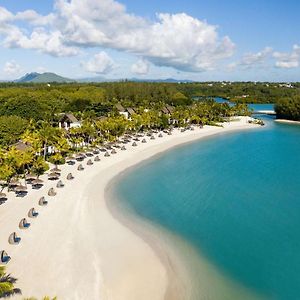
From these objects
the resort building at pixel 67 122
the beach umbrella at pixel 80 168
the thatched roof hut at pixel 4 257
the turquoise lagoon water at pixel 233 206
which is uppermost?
the resort building at pixel 67 122

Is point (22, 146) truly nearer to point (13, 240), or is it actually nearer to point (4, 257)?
point (13, 240)

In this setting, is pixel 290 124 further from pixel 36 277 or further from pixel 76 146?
pixel 36 277

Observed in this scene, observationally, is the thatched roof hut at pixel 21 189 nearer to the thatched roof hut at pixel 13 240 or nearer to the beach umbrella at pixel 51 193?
the beach umbrella at pixel 51 193

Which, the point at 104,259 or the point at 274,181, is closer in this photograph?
the point at 104,259

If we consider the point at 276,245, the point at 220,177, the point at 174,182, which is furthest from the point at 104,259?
the point at 220,177

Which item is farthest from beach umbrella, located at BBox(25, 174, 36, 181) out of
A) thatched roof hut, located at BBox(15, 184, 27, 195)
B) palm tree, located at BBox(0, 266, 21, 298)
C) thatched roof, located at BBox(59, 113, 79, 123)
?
thatched roof, located at BBox(59, 113, 79, 123)

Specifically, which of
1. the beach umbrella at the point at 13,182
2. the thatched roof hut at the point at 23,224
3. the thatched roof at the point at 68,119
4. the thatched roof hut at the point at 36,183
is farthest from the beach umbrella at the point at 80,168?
the thatched roof at the point at 68,119

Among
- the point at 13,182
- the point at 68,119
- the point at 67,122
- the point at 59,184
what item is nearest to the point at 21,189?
the point at 13,182

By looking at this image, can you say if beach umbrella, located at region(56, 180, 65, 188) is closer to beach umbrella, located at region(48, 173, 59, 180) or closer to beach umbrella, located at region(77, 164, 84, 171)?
beach umbrella, located at region(48, 173, 59, 180)

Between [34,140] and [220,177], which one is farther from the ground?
[34,140]
